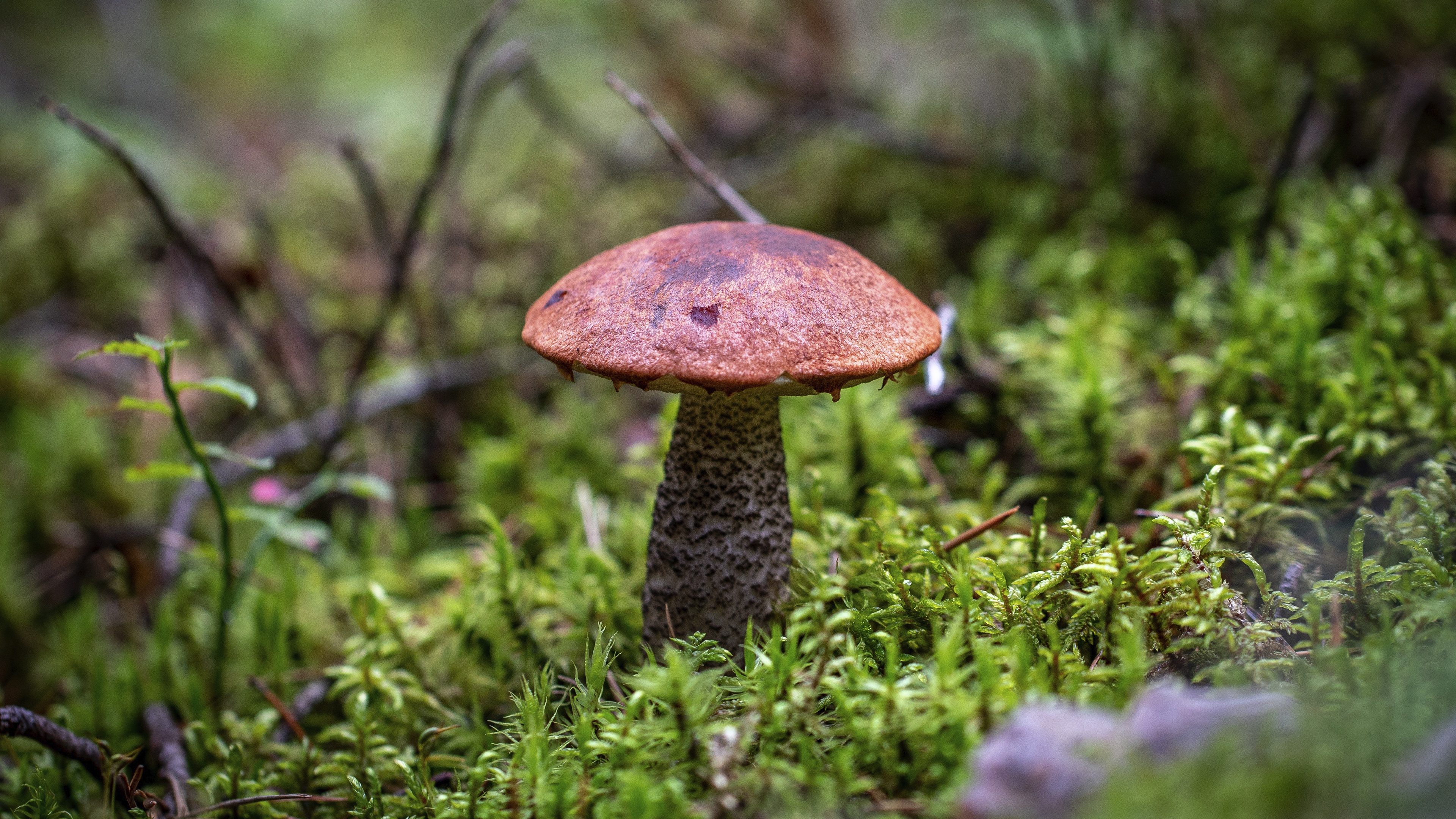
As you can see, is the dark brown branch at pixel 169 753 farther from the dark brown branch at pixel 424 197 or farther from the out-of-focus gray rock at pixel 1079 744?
the out-of-focus gray rock at pixel 1079 744

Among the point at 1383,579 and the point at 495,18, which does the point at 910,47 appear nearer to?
the point at 495,18

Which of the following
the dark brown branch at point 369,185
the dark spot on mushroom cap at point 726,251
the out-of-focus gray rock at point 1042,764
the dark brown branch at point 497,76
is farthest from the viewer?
the dark brown branch at point 497,76

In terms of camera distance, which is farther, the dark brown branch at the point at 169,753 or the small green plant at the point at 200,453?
the dark brown branch at the point at 169,753

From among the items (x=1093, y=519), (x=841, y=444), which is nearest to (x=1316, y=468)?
(x=1093, y=519)

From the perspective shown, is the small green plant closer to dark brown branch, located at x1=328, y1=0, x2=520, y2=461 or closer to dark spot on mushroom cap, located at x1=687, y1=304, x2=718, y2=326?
dark brown branch, located at x1=328, y1=0, x2=520, y2=461

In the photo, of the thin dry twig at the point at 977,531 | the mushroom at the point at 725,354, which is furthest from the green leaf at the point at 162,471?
the thin dry twig at the point at 977,531

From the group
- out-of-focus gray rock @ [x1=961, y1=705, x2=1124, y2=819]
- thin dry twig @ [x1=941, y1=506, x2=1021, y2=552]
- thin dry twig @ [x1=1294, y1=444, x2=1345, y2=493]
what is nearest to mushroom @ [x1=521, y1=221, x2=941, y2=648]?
thin dry twig @ [x1=941, y1=506, x2=1021, y2=552]
